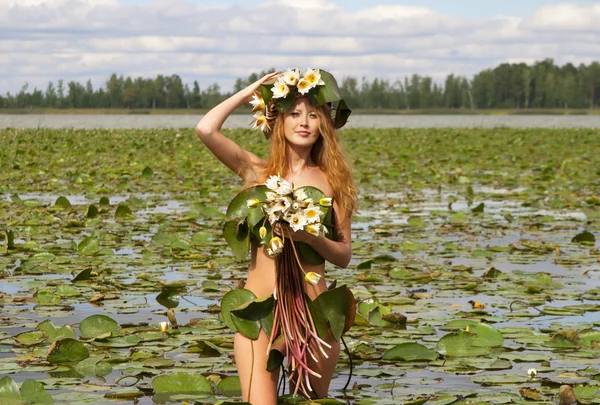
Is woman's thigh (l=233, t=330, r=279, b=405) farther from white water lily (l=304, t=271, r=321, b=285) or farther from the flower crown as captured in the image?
the flower crown

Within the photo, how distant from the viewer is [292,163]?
4.23m

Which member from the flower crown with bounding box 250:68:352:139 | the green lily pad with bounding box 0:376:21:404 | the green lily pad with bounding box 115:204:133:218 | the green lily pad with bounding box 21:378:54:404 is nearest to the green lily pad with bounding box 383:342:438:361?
the flower crown with bounding box 250:68:352:139

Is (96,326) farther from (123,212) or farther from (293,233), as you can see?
(123,212)

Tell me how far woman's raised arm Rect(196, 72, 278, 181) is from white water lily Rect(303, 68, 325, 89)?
16 cm

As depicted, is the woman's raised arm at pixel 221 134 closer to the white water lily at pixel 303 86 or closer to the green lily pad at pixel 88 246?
the white water lily at pixel 303 86

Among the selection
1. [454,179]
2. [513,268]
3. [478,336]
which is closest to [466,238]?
[513,268]

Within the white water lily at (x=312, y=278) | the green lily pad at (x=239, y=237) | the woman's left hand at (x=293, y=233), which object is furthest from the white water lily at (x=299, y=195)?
the green lily pad at (x=239, y=237)

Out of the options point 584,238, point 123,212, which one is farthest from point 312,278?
point 123,212

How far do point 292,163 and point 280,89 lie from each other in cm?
35

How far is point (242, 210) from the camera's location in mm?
3967

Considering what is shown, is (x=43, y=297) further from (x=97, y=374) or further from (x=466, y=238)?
(x=466, y=238)

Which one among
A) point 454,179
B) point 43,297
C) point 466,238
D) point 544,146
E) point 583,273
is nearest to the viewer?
point 43,297

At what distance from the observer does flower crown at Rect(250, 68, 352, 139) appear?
4.04m

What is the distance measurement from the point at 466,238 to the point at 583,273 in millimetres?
1858
